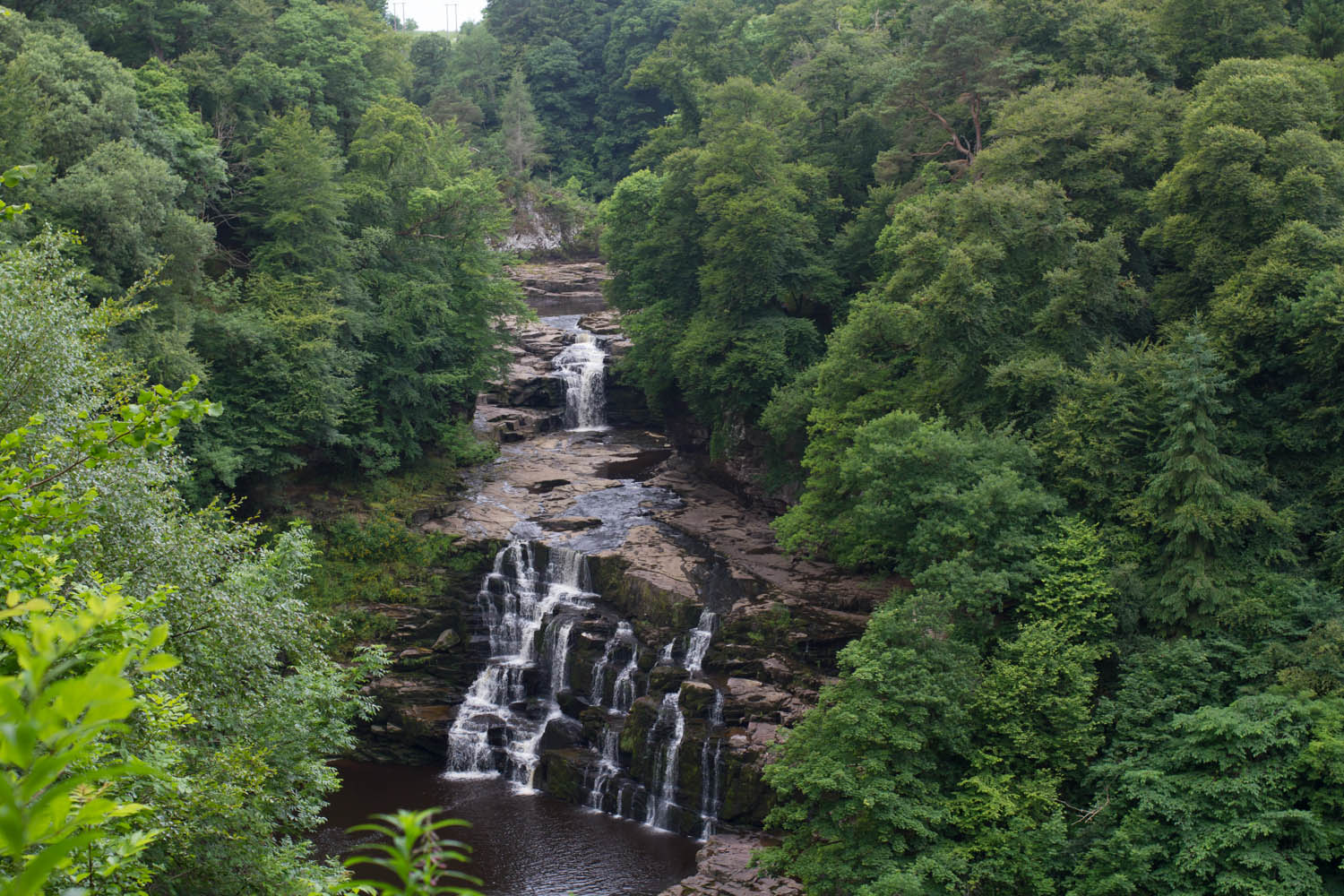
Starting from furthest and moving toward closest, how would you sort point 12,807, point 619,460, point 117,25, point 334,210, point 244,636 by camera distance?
point 619,460, point 117,25, point 334,210, point 244,636, point 12,807

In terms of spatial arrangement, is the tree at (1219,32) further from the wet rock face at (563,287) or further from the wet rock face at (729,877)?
the wet rock face at (563,287)

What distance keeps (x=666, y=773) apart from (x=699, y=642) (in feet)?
11.6

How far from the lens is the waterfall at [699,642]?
2550 centimetres

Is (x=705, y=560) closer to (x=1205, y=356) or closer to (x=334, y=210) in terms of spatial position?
(x=1205, y=356)

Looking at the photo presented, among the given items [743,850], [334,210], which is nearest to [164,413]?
[743,850]

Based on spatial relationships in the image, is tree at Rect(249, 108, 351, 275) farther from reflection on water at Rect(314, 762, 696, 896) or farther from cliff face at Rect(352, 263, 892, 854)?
reflection on water at Rect(314, 762, 696, 896)

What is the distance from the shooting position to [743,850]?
840 inches

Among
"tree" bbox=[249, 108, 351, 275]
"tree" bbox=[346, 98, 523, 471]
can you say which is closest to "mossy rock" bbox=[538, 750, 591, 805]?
"tree" bbox=[346, 98, 523, 471]

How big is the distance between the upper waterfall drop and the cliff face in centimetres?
1002

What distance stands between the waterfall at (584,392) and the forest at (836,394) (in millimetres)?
4019

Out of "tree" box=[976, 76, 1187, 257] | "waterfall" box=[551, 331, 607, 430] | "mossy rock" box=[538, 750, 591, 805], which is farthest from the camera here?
"waterfall" box=[551, 331, 607, 430]

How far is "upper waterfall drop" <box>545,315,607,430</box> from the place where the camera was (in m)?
44.5

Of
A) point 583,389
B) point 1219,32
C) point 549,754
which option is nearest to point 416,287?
point 583,389

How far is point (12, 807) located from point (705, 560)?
2695cm
